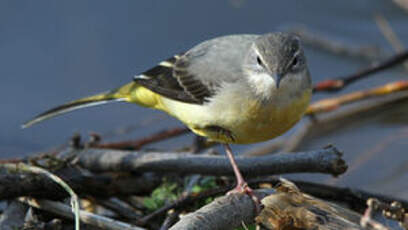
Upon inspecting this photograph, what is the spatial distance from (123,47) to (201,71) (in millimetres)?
2771

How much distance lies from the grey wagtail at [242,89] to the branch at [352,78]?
2.13 metres

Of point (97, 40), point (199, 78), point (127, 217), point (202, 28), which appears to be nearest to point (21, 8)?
point (97, 40)

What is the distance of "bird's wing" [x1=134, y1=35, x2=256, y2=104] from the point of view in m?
4.99

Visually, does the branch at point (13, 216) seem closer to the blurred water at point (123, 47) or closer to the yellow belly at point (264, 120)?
the yellow belly at point (264, 120)

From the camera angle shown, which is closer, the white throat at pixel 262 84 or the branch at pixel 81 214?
the branch at pixel 81 214

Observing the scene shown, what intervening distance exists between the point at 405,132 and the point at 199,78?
8.46 ft

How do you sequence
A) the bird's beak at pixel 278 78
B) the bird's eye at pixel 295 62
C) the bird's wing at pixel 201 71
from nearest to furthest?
the bird's beak at pixel 278 78 → the bird's eye at pixel 295 62 → the bird's wing at pixel 201 71

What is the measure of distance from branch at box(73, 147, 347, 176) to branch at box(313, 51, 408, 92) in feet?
7.94

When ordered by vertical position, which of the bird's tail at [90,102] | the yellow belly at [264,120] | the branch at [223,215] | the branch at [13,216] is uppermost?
the bird's tail at [90,102]

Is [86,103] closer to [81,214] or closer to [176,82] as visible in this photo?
[176,82]

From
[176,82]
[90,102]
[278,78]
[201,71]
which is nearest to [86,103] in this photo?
[90,102]

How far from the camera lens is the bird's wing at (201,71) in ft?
16.4

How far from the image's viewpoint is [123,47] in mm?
7824

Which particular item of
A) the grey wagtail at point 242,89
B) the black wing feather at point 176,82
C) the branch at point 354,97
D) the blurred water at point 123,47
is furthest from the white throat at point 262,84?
the branch at point 354,97
